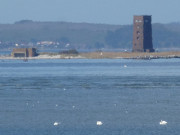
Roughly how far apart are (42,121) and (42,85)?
28448 millimetres

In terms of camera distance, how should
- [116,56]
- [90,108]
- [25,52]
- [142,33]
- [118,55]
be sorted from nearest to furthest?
[90,108]
[142,33]
[118,55]
[116,56]
[25,52]

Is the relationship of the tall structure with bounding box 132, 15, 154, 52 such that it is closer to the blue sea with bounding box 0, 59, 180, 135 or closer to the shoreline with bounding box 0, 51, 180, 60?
the shoreline with bounding box 0, 51, 180, 60

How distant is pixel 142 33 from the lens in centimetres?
15875

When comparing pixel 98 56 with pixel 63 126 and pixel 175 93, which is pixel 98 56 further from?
pixel 63 126

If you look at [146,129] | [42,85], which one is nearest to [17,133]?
[146,129]

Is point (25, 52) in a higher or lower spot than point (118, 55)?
higher

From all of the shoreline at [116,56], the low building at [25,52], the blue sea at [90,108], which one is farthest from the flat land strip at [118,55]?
the blue sea at [90,108]

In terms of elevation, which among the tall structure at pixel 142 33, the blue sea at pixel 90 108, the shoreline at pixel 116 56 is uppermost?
the tall structure at pixel 142 33

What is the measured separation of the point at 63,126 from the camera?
39.1m

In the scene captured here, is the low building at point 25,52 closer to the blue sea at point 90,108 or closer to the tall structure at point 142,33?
the tall structure at point 142,33

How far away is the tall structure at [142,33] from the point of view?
15912 centimetres

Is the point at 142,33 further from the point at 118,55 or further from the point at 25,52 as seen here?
the point at 25,52

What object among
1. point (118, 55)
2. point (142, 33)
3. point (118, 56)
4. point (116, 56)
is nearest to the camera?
point (142, 33)

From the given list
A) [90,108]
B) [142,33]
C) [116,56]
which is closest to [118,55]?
[116,56]
